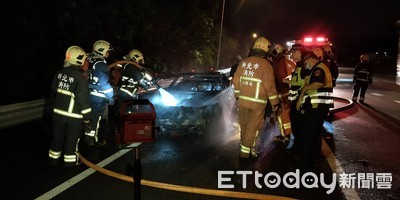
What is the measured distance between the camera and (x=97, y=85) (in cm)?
666

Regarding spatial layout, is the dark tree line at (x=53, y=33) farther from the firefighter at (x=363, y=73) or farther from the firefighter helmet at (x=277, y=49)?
the firefighter at (x=363, y=73)

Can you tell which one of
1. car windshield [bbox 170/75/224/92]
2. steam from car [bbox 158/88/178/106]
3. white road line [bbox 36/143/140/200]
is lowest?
white road line [bbox 36/143/140/200]

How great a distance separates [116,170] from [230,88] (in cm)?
417

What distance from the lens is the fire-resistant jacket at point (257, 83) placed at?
5691mm

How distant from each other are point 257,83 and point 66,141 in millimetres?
3104

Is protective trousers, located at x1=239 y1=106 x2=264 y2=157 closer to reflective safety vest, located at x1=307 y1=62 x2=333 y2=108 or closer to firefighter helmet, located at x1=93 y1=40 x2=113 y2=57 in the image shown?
reflective safety vest, located at x1=307 y1=62 x2=333 y2=108

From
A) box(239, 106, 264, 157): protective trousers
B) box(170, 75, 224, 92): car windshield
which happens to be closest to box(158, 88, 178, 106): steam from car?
box(170, 75, 224, 92): car windshield

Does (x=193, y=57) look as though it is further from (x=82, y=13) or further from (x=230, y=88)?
(x=230, y=88)

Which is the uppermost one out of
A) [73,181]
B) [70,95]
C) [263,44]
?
[263,44]

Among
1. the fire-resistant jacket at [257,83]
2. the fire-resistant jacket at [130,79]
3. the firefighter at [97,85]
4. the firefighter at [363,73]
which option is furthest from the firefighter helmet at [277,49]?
the firefighter at [363,73]

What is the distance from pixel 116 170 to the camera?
527 cm

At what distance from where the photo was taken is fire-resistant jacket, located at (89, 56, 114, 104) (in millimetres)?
6625

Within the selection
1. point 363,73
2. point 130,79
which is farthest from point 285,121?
point 363,73

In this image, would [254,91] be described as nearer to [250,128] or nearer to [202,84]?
[250,128]
